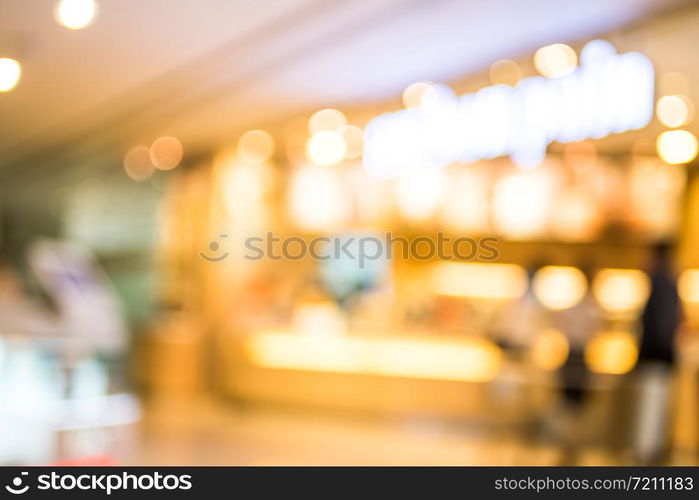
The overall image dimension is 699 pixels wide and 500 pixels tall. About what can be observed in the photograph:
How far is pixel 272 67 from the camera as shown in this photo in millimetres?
7016

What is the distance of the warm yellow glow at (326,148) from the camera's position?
8320 mm

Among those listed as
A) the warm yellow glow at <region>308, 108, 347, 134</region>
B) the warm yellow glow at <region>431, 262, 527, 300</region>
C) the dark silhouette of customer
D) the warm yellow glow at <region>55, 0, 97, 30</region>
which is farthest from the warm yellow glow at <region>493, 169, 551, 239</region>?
the warm yellow glow at <region>55, 0, 97, 30</region>

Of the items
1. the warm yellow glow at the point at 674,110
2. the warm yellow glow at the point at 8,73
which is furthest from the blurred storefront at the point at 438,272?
the warm yellow glow at the point at 8,73

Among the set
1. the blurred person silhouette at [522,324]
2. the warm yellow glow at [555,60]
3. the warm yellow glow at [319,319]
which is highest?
the warm yellow glow at [555,60]

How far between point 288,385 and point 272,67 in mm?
3186

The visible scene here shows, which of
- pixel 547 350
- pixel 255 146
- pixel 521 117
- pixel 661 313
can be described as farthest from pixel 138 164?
pixel 661 313

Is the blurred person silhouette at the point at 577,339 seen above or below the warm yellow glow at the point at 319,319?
below

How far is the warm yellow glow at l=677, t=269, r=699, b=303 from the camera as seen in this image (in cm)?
782

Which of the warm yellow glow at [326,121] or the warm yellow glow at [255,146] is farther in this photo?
the warm yellow glow at [255,146]

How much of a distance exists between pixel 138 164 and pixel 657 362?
686 cm

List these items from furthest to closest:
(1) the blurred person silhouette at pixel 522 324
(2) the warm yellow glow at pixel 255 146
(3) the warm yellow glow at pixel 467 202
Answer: (2) the warm yellow glow at pixel 255 146, (3) the warm yellow glow at pixel 467 202, (1) the blurred person silhouette at pixel 522 324

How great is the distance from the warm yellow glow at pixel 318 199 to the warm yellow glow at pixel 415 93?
5.58 ft

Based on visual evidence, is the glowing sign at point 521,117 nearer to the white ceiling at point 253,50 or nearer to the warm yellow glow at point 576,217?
the white ceiling at point 253,50
